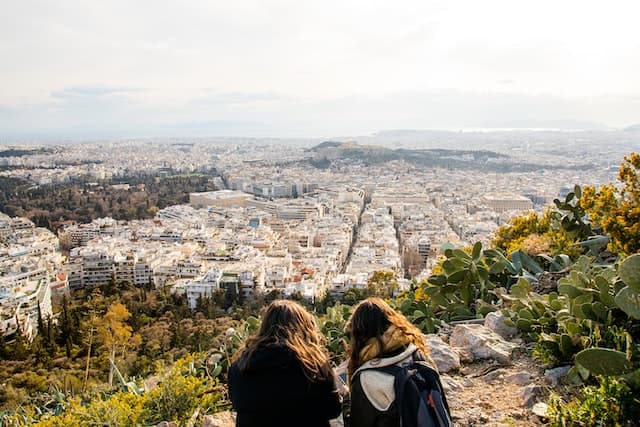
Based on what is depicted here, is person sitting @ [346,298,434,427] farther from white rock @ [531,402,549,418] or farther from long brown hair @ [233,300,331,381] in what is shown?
white rock @ [531,402,549,418]

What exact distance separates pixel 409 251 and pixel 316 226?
301 inches

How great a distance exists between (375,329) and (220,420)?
100 cm

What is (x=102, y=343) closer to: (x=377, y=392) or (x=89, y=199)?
(x=377, y=392)

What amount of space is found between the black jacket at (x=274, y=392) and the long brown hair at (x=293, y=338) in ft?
0.07

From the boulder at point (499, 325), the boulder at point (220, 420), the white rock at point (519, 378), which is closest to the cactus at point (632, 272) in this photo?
the white rock at point (519, 378)

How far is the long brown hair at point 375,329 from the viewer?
1703 mm

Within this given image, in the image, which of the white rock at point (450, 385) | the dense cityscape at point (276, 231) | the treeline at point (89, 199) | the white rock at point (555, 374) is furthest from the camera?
the treeline at point (89, 199)

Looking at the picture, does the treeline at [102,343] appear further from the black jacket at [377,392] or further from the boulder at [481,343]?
the black jacket at [377,392]

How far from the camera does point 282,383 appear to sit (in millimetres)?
1659

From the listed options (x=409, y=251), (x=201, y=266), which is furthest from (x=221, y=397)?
(x=409, y=251)

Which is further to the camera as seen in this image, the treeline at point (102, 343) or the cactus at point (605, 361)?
the treeline at point (102, 343)

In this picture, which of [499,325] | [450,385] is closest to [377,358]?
[450,385]

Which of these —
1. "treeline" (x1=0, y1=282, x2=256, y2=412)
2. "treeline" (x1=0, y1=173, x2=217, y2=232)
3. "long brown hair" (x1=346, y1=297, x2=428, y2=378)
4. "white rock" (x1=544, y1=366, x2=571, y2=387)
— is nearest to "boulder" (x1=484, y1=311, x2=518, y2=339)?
"white rock" (x1=544, y1=366, x2=571, y2=387)

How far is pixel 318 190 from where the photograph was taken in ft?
161
